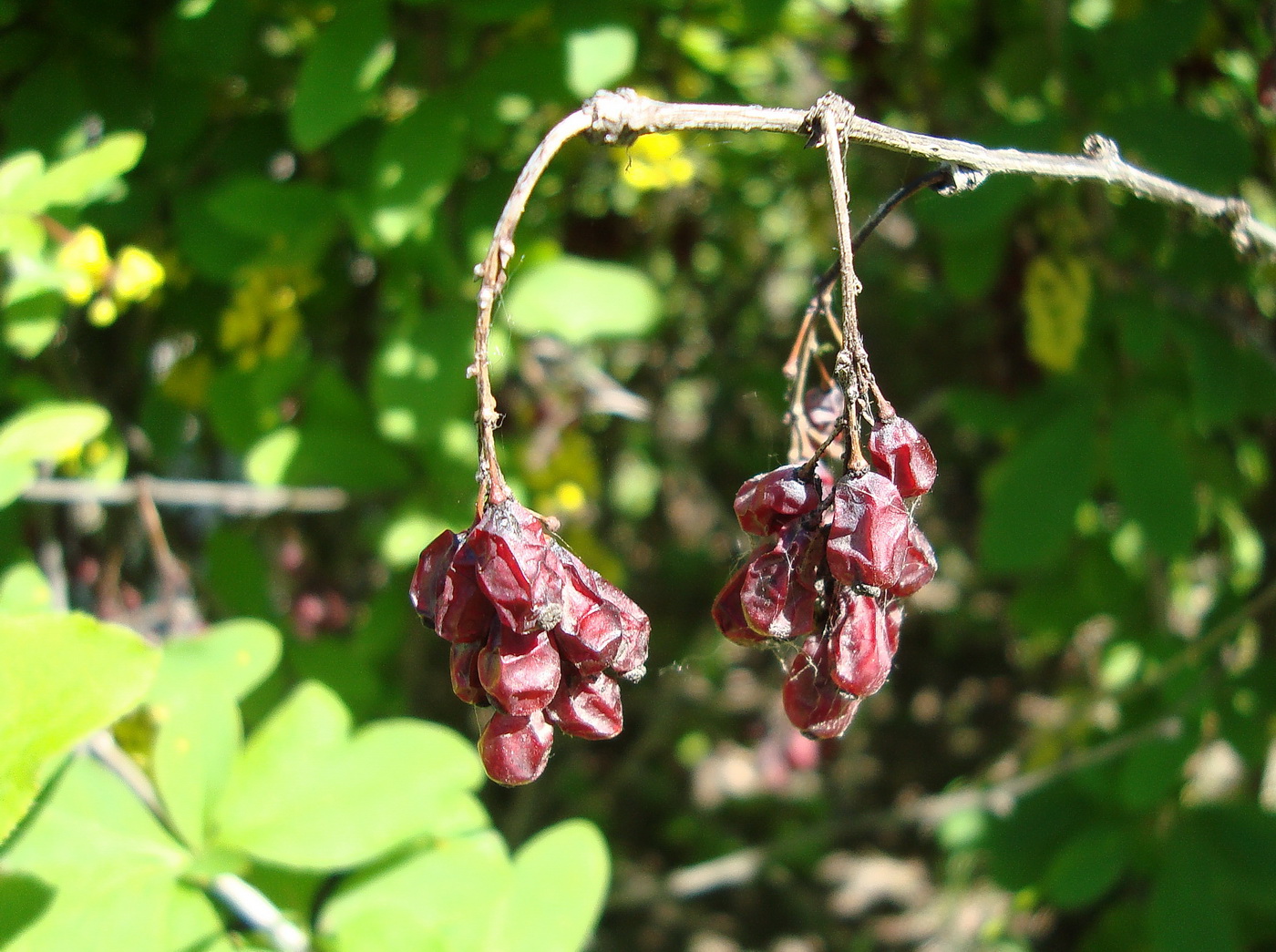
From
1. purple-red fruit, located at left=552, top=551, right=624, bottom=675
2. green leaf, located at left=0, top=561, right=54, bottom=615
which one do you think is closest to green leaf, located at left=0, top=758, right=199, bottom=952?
green leaf, located at left=0, top=561, right=54, bottom=615

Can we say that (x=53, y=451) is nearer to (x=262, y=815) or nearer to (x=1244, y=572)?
(x=262, y=815)

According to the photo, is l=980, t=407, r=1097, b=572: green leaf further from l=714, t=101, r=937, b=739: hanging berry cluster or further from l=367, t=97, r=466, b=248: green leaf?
l=367, t=97, r=466, b=248: green leaf

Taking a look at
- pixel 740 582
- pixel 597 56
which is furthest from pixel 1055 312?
pixel 740 582

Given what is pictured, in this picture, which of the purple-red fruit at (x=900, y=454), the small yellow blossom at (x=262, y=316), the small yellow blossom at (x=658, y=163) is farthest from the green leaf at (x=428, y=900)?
the small yellow blossom at (x=658, y=163)

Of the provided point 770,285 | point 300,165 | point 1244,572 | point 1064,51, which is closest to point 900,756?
point 1244,572

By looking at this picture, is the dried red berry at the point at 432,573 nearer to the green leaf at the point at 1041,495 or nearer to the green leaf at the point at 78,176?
the green leaf at the point at 78,176

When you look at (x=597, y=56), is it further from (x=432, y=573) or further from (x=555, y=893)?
(x=555, y=893)
